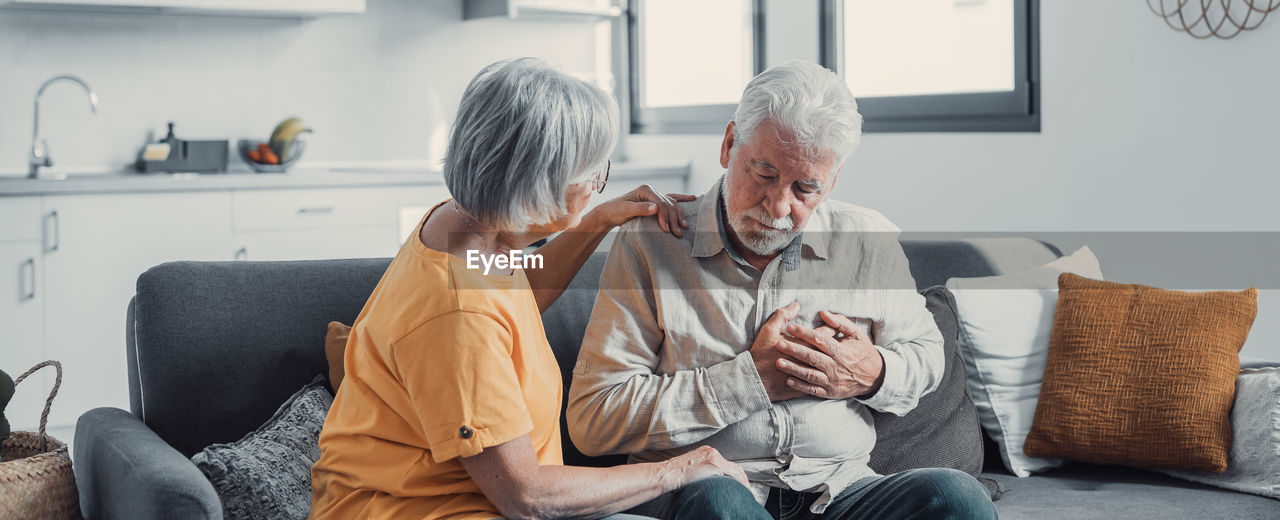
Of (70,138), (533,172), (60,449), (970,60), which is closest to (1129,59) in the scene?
(970,60)

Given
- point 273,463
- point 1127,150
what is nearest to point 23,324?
point 273,463

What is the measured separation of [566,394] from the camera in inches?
80.0

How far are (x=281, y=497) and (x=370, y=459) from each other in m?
0.28

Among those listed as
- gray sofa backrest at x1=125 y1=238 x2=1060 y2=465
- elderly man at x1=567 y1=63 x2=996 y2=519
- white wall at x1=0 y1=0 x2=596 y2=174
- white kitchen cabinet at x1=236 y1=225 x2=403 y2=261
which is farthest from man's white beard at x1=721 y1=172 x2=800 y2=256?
white wall at x1=0 y1=0 x2=596 y2=174

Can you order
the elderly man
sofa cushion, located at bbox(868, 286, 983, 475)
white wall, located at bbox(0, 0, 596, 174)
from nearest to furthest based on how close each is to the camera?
the elderly man < sofa cushion, located at bbox(868, 286, 983, 475) < white wall, located at bbox(0, 0, 596, 174)

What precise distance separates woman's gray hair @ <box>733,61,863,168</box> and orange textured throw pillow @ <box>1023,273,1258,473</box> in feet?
2.26

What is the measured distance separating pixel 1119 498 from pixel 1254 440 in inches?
10.0

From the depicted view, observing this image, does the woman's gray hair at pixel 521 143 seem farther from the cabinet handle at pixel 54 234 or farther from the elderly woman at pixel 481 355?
the cabinet handle at pixel 54 234

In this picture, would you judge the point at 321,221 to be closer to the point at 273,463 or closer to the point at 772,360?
the point at 273,463

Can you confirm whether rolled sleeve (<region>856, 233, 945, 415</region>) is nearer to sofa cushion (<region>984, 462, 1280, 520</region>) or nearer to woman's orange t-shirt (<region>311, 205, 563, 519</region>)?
sofa cushion (<region>984, 462, 1280, 520</region>)

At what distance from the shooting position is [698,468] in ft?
5.23

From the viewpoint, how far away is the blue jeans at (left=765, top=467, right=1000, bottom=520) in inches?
61.6

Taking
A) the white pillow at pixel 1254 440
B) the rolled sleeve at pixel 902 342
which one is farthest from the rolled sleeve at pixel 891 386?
the white pillow at pixel 1254 440

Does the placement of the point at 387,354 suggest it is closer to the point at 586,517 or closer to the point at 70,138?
the point at 586,517
